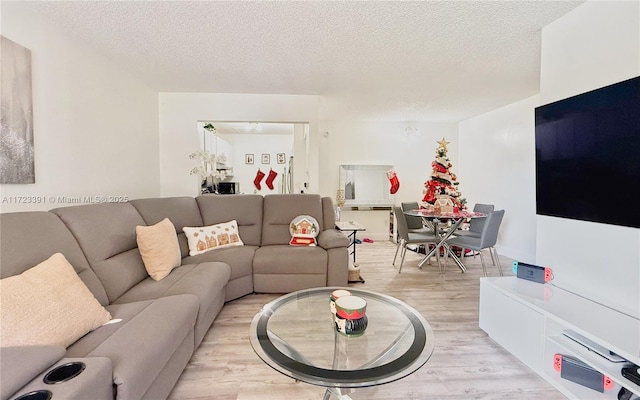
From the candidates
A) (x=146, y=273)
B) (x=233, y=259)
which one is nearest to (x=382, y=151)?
(x=233, y=259)

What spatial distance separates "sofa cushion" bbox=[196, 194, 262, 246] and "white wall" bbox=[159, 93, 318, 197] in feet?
2.78

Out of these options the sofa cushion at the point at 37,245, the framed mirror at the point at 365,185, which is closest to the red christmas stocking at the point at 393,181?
the framed mirror at the point at 365,185

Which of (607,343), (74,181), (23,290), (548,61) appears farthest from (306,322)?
(548,61)

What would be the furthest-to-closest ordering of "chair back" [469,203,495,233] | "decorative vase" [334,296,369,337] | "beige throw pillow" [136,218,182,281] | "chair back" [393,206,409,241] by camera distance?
"chair back" [469,203,495,233] < "chair back" [393,206,409,241] < "beige throw pillow" [136,218,182,281] < "decorative vase" [334,296,369,337]

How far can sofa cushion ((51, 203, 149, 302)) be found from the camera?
1.69 m

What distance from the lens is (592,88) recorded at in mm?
1724

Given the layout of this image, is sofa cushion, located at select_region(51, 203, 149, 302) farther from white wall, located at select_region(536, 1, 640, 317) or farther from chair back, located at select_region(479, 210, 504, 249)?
chair back, located at select_region(479, 210, 504, 249)

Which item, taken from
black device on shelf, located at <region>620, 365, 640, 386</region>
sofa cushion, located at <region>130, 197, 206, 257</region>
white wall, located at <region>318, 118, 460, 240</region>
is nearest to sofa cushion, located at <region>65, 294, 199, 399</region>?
sofa cushion, located at <region>130, 197, 206, 257</region>

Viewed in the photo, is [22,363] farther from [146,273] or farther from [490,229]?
[490,229]

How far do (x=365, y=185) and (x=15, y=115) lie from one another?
16.0 feet

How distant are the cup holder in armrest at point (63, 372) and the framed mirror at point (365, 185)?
4837 millimetres

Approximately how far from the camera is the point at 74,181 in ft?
7.25

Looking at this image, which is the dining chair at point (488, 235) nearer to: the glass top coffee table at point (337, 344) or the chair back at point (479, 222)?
the chair back at point (479, 222)

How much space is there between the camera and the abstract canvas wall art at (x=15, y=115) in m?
1.61
